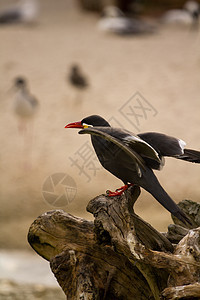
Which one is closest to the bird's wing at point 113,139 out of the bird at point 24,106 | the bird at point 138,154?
the bird at point 138,154

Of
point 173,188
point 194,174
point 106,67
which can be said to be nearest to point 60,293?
point 173,188

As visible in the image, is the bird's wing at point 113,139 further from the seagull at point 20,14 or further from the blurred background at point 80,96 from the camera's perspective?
the seagull at point 20,14

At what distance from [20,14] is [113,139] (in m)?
9.59

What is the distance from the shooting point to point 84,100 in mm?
7570

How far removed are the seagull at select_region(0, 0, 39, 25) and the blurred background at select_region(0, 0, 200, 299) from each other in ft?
0.09

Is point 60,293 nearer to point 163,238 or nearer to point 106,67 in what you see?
point 163,238

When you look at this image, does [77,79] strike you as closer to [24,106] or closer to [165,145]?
[24,106]

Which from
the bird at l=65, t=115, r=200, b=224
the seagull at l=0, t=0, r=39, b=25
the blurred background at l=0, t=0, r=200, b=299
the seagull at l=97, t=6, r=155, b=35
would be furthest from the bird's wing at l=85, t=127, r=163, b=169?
the seagull at l=0, t=0, r=39, b=25

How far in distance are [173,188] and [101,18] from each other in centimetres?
656

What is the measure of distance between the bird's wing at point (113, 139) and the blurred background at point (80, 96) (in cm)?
115

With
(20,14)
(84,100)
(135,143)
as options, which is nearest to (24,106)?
(84,100)

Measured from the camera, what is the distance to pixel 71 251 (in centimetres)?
229

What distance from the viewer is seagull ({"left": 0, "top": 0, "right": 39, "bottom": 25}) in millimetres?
10945

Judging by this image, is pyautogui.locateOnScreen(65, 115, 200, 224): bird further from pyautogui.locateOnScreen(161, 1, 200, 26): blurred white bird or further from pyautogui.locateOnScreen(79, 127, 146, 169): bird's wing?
pyautogui.locateOnScreen(161, 1, 200, 26): blurred white bird
